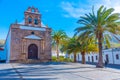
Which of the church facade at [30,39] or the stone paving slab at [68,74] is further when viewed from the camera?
the church facade at [30,39]

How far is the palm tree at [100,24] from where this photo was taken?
62.8ft

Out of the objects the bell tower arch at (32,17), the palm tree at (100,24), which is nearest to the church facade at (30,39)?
the bell tower arch at (32,17)

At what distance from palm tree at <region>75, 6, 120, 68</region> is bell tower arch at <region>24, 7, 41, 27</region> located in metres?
10.9

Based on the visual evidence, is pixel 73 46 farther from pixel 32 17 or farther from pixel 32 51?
pixel 32 17

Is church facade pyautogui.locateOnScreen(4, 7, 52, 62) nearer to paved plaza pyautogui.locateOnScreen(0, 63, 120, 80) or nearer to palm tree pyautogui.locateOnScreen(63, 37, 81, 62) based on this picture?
palm tree pyautogui.locateOnScreen(63, 37, 81, 62)

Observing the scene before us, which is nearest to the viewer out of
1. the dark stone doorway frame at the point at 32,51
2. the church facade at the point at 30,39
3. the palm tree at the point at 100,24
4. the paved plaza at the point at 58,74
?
the paved plaza at the point at 58,74

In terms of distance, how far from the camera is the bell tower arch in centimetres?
2830

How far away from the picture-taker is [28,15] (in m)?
28.5

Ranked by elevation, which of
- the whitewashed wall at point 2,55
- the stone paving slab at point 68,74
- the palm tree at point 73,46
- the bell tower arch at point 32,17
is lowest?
the stone paving slab at point 68,74

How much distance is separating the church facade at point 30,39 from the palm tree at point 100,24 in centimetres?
1025

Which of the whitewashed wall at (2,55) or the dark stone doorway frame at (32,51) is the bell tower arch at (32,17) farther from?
the whitewashed wall at (2,55)

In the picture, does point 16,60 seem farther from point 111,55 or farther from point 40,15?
point 111,55

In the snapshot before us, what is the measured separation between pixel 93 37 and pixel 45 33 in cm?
1135

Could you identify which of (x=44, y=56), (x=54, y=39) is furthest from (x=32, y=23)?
(x=54, y=39)
